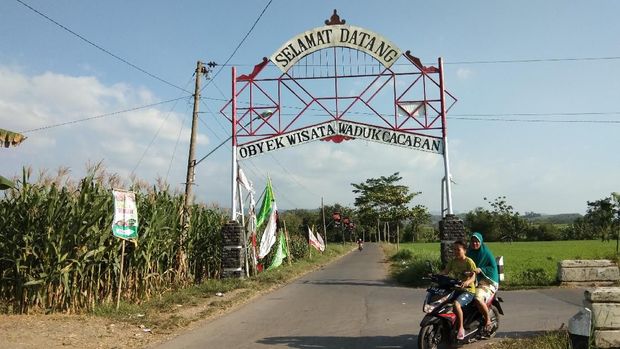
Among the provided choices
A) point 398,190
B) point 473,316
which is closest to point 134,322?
point 473,316

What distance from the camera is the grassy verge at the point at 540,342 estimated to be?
6.36 meters

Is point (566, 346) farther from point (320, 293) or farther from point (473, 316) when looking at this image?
point (320, 293)

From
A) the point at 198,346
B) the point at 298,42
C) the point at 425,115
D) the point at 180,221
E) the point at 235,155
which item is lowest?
the point at 198,346

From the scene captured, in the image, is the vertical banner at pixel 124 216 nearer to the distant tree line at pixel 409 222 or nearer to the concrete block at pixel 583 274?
the concrete block at pixel 583 274

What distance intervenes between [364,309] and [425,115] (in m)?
7.99

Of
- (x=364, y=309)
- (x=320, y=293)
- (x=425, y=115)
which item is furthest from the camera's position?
(x=425, y=115)

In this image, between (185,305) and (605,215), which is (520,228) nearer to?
(605,215)

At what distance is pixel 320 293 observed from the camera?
13992 mm

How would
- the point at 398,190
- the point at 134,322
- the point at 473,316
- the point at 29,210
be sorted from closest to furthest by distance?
the point at 473,316 < the point at 134,322 < the point at 29,210 < the point at 398,190

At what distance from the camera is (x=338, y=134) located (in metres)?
17.2

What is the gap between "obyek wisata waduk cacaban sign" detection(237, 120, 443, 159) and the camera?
16.7m

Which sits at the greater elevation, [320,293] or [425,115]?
[425,115]

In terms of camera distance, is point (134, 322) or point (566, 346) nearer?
point (566, 346)

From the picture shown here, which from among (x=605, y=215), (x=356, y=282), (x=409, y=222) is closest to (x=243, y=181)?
(x=356, y=282)
